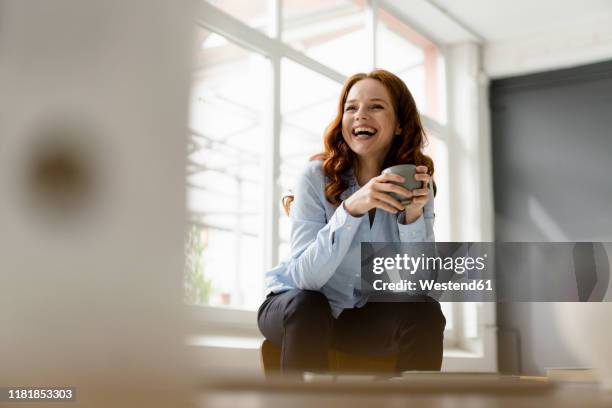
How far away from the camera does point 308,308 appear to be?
3.30 feet

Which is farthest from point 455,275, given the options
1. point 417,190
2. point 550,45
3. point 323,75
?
point 550,45

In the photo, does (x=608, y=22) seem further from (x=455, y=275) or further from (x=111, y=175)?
(x=111, y=175)

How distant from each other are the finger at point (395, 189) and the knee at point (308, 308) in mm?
185

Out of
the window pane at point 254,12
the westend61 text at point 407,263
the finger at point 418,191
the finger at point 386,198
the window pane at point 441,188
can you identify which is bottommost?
the westend61 text at point 407,263

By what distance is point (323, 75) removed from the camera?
2.69 meters

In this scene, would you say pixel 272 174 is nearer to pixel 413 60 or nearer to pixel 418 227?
pixel 418 227

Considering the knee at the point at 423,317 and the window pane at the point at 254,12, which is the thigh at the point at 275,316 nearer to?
the knee at the point at 423,317

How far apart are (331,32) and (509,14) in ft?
2.97

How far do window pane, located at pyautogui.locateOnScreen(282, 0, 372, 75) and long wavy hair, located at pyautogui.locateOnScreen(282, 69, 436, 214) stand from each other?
1.32 meters

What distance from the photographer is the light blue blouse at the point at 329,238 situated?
1.08 metres

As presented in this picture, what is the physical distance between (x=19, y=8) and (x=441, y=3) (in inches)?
120

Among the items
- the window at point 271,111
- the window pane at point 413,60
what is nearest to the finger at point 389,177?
the window at point 271,111

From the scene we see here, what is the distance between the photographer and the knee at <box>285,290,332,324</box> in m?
1.00

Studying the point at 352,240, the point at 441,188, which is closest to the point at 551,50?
the point at 441,188
